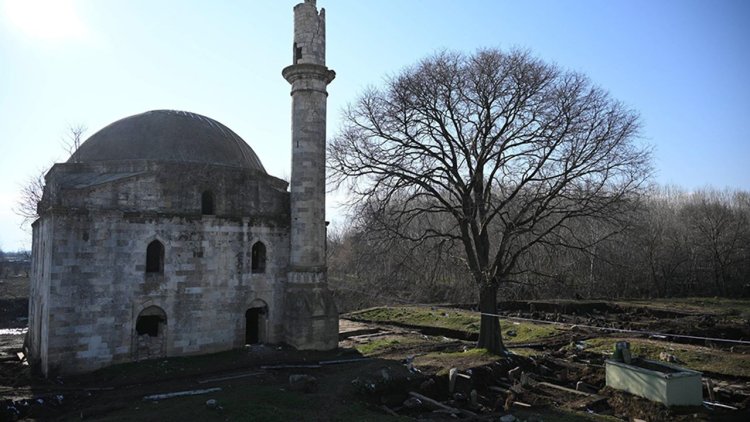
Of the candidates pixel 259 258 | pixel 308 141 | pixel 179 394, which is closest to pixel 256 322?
pixel 259 258

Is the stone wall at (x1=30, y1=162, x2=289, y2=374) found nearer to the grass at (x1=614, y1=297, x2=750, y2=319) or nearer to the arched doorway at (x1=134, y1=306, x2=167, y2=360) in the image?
the arched doorway at (x1=134, y1=306, x2=167, y2=360)

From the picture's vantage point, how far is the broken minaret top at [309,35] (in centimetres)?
1980

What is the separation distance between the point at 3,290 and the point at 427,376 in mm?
49202

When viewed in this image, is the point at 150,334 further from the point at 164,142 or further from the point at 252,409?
the point at 252,409

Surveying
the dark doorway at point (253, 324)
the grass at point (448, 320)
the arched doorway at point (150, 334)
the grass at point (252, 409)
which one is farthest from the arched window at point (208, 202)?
the grass at point (448, 320)

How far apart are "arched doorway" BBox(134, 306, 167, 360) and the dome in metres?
5.82

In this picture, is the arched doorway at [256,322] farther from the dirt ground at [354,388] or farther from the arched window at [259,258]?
the arched window at [259,258]

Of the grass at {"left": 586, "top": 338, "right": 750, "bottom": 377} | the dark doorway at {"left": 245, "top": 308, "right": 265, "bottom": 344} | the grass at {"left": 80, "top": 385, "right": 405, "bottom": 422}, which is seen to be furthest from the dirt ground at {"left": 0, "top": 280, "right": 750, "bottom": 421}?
the dark doorway at {"left": 245, "top": 308, "right": 265, "bottom": 344}

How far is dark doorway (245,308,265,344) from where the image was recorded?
63.2ft

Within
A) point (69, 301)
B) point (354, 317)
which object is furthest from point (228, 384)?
point (354, 317)

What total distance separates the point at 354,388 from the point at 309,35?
46.2 feet

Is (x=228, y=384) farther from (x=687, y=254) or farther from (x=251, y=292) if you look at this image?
(x=687, y=254)

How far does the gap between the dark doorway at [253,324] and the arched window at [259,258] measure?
1.66m

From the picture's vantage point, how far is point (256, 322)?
19.5 metres
